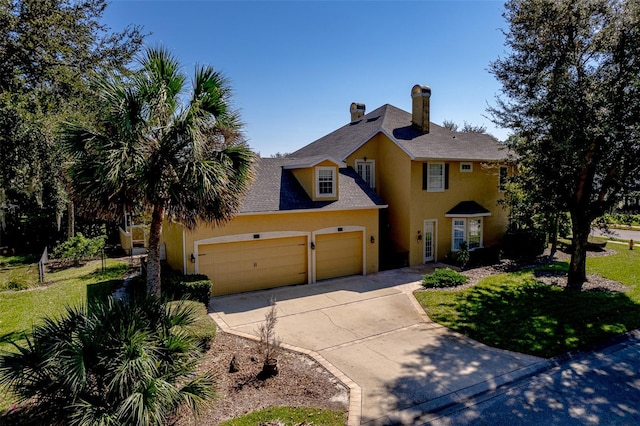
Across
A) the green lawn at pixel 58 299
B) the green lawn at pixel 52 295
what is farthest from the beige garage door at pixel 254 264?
the green lawn at pixel 52 295

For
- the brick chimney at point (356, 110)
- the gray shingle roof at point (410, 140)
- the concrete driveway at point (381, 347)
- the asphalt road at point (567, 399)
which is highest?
the brick chimney at point (356, 110)

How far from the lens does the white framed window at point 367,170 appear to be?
19816 mm

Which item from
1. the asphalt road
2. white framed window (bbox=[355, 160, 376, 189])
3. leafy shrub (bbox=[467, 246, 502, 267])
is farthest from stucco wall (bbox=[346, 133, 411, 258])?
the asphalt road

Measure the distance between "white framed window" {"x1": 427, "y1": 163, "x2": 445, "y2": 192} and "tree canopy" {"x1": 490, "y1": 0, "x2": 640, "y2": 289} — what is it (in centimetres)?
421

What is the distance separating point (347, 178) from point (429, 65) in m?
6.55

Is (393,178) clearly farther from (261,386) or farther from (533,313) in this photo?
(261,386)

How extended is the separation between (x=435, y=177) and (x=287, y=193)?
7992 mm

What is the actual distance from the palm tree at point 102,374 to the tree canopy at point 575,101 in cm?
1284

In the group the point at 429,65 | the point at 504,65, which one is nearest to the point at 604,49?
the point at 504,65

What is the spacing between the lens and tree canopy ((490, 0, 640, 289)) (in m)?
11.6

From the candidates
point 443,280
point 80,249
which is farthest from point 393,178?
point 80,249

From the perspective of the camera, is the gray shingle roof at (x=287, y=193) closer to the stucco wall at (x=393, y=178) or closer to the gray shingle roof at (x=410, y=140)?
the stucco wall at (x=393, y=178)

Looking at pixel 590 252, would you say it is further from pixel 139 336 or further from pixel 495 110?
pixel 139 336

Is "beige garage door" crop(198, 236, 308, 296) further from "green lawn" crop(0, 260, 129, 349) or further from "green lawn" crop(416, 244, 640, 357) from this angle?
"green lawn" crop(416, 244, 640, 357)
